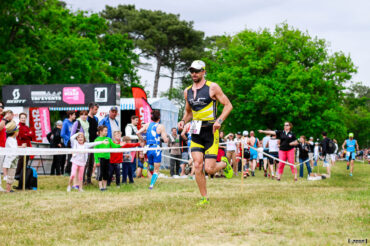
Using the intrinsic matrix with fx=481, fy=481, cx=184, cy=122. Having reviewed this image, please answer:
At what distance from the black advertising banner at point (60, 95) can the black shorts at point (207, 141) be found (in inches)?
430

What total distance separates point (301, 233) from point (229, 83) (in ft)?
121

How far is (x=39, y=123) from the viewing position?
21.0 m

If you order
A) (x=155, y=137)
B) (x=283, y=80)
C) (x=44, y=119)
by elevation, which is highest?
(x=283, y=80)

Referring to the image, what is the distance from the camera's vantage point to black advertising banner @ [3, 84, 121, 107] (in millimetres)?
18438

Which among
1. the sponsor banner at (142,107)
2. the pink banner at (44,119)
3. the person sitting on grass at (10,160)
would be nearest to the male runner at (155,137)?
the person sitting on grass at (10,160)

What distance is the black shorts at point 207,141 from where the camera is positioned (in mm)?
7539

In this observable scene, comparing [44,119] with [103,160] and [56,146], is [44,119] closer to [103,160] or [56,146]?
[56,146]

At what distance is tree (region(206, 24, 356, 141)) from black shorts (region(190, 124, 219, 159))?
32.0m

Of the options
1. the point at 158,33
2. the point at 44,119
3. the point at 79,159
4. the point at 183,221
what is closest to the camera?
the point at 183,221

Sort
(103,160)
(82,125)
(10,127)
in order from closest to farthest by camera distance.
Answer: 1. (10,127)
2. (103,160)
3. (82,125)

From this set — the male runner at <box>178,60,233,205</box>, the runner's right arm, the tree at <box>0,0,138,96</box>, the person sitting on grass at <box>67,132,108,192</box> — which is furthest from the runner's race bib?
the tree at <box>0,0,138,96</box>

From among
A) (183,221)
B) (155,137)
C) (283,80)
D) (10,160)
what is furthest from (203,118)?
(283,80)

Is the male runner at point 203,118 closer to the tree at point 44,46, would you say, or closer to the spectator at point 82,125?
the spectator at point 82,125

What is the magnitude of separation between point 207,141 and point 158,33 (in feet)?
134
